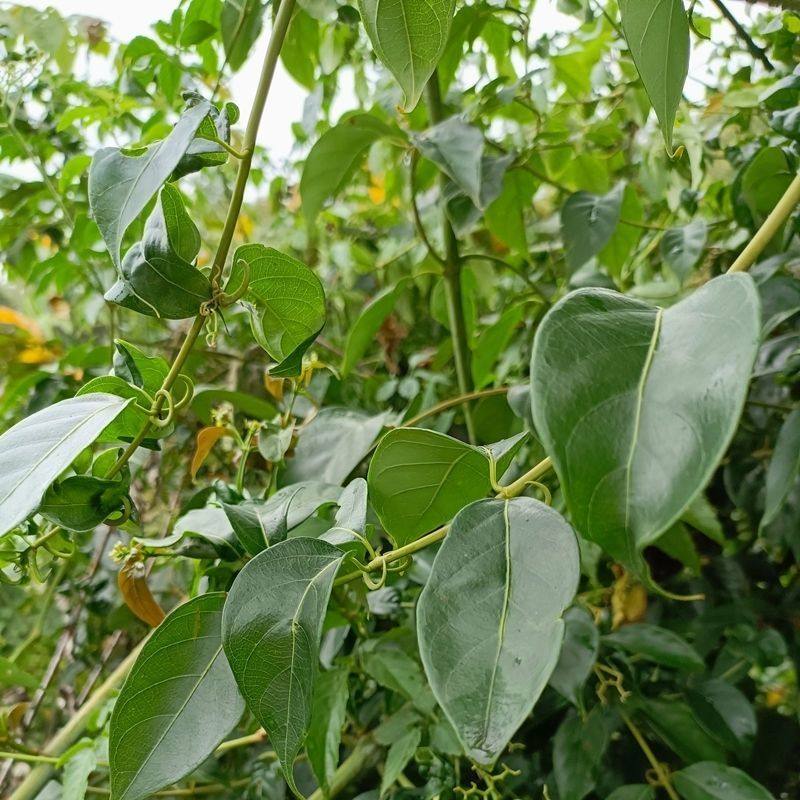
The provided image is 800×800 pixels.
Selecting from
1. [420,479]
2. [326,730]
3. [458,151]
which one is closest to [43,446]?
[420,479]

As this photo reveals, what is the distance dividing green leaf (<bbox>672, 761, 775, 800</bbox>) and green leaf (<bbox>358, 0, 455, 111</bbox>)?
0.43 m

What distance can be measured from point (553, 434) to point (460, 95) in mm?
571

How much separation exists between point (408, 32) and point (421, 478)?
18 centimetres

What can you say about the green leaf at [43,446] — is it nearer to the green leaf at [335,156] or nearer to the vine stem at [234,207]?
the vine stem at [234,207]

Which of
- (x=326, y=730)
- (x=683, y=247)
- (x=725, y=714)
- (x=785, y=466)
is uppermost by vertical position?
(x=683, y=247)

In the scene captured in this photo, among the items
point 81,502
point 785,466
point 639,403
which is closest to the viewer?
point 639,403

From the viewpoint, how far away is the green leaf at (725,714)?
53 cm

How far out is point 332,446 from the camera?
0.50 meters

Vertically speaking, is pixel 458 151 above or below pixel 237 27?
below

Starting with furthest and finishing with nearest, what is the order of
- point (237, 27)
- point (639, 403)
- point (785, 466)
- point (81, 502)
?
1. point (237, 27)
2. point (785, 466)
3. point (81, 502)
4. point (639, 403)

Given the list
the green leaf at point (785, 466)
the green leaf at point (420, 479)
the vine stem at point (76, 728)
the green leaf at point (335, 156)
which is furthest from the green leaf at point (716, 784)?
the green leaf at point (335, 156)

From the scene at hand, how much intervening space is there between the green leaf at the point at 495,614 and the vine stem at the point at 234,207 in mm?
141

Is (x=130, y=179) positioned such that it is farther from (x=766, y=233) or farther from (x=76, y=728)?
(x=76, y=728)

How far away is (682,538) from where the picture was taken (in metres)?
0.54
